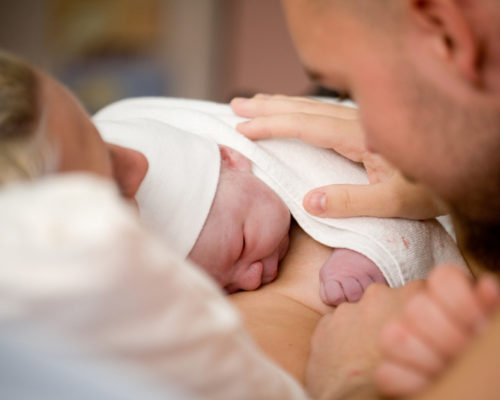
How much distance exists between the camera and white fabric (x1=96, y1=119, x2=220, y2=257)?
0.91m

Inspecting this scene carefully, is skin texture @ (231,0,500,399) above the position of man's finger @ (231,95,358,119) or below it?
above

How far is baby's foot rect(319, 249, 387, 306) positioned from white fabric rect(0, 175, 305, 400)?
46cm

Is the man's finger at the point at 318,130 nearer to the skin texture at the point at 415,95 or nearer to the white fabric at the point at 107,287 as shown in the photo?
the skin texture at the point at 415,95

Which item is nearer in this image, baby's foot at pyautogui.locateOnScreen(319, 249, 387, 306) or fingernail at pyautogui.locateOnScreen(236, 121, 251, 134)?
baby's foot at pyautogui.locateOnScreen(319, 249, 387, 306)

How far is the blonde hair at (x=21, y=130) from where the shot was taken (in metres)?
0.57

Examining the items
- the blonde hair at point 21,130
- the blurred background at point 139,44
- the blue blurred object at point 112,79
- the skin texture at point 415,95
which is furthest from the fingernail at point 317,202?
the blue blurred object at point 112,79

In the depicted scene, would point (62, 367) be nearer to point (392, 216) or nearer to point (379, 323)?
point (379, 323)

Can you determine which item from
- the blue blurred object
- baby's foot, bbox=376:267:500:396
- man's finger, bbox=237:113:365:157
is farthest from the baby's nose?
the blue blurred object

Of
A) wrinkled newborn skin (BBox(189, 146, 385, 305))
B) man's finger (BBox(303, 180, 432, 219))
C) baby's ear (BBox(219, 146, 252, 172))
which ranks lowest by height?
wrinkled newborn skin (BBox(189, 146, 385, 305))

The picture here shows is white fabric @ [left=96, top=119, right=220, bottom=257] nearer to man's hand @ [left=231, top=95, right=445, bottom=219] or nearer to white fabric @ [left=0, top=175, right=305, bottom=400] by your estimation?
man's hand @ [left=231, top=95, right=445, bottom=219]

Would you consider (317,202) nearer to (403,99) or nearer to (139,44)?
(403,99)

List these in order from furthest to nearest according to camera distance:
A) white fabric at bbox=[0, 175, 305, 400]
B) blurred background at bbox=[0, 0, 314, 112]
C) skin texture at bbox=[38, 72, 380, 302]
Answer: blurred background at bbox=[0, 0, 314, 112] → skin texture at bbox=[38, 72, 380, 302] → white fabric at bbox=[0, 175, 305, 400]

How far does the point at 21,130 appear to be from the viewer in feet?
1.98

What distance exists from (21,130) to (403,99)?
1.34 ft
